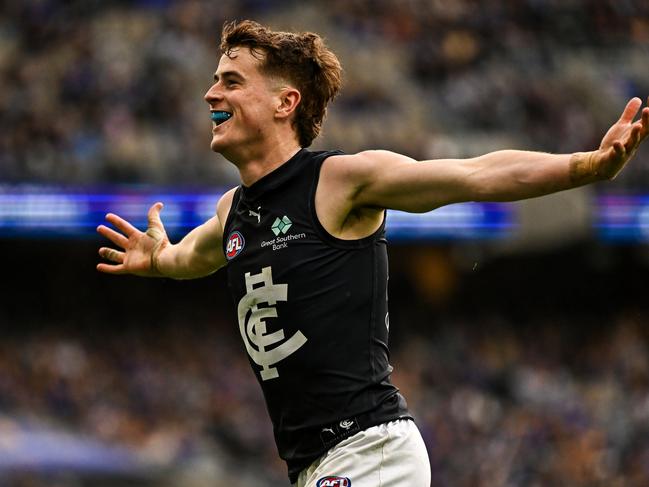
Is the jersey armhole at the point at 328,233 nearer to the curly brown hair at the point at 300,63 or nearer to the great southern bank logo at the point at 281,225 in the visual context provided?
the great southern bank logo at the point at 281,225

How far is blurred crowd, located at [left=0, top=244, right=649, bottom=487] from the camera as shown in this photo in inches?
599

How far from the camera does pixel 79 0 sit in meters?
19.0

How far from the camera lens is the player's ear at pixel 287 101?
5168 millimetres

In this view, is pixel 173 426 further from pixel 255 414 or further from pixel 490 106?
pixel 490 106

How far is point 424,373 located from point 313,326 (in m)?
12.6

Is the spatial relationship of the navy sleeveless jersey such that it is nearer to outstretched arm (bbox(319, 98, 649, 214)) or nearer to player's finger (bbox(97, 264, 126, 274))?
outstretched arm (bbox(319, 98, 649, 214))

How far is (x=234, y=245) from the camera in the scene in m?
5.07

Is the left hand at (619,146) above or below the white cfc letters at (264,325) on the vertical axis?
above

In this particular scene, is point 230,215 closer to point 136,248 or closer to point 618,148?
point 136,248

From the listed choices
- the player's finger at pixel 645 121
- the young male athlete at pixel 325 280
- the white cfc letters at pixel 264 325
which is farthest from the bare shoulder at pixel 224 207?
the player's finger at pixel 645 121

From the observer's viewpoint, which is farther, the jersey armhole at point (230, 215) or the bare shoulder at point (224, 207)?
the bare shoulder at point (224, 207)

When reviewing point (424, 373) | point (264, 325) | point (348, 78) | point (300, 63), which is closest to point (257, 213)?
point (264, 325)

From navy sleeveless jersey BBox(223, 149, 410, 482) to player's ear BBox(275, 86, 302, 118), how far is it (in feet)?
1.15

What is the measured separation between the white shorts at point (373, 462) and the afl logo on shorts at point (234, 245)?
2.85ft
